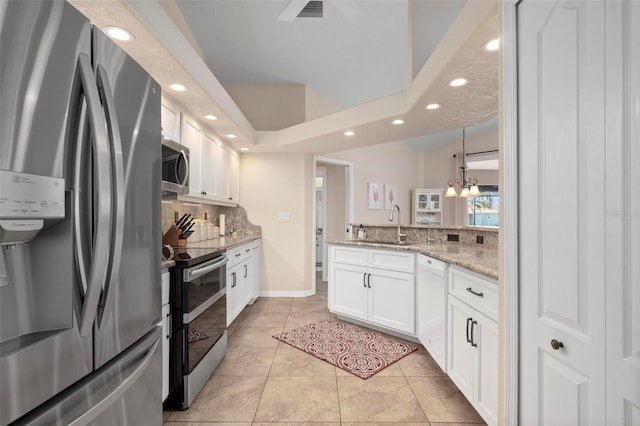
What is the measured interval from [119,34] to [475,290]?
2449 millimetres

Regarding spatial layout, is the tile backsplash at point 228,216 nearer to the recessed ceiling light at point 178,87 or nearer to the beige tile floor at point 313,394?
the recessed ceiling light at point 178,87

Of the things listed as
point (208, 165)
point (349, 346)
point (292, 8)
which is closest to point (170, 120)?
point (208, 165)

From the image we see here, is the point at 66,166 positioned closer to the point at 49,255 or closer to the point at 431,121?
the point at 49,255

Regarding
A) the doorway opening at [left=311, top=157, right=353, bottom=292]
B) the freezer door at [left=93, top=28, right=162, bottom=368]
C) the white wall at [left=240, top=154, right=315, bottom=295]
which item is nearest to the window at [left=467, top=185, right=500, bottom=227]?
the doorway opening at [left=311, top=157, right=353, bottom=292]

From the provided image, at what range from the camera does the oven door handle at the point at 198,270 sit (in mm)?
1859

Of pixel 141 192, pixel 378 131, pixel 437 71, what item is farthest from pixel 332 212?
pixel 141 192

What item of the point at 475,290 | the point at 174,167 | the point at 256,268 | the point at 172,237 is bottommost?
the point at 256,268

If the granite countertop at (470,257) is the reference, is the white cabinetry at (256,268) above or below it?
below

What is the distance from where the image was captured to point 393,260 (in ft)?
9.78

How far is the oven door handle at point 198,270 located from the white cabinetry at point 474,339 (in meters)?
1.68

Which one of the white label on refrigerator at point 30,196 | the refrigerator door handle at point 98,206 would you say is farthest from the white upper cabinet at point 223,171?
the white label on refrigerator at point 30,196

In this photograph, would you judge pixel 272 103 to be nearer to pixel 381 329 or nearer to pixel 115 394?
pixel 381 329

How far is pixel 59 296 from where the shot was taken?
2.52ft

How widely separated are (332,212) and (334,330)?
3.12 metres
